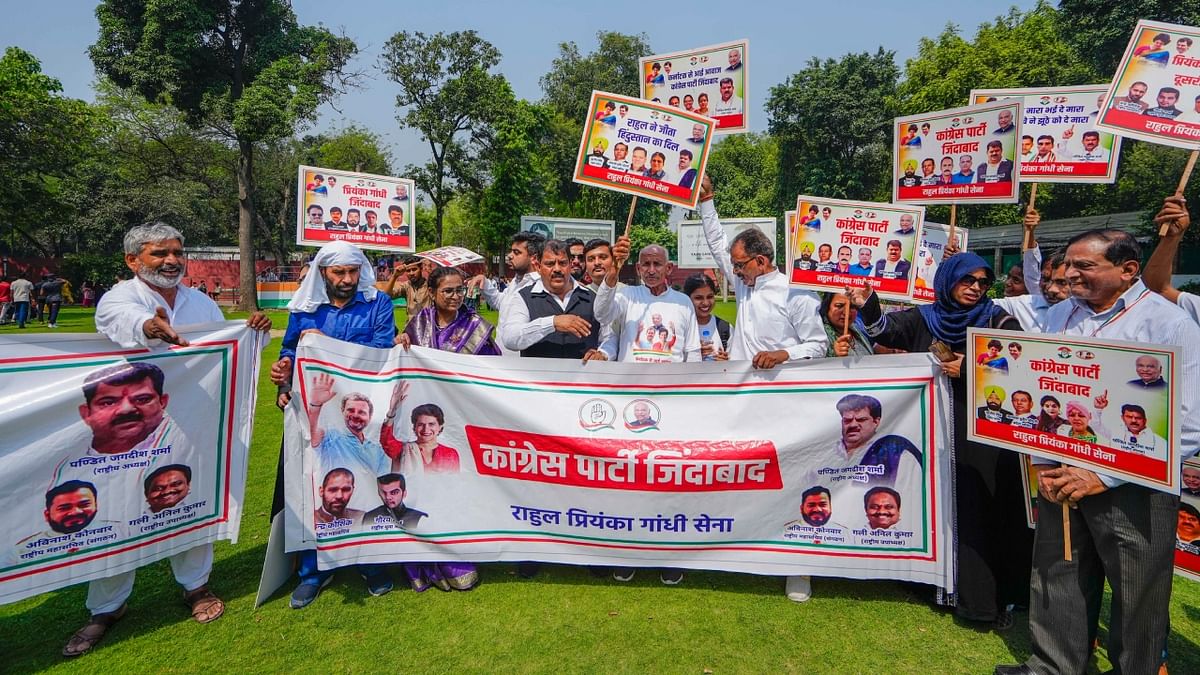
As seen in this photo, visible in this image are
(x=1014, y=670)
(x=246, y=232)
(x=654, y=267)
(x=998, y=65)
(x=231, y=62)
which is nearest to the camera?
(x=1014, y=670)

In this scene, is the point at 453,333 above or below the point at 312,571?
above

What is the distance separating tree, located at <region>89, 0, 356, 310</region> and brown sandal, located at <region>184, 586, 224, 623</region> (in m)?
21.8

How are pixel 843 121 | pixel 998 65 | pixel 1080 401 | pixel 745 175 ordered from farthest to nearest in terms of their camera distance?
pixel 745 175 < pixel 843 121 < pixel 998 65 < pixel 1080 401

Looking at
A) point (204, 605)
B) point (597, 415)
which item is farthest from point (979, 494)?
point (204, 605)

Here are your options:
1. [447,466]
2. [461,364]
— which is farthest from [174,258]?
[447,466]

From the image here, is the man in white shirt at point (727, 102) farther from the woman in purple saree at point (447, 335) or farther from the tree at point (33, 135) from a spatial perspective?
the tree at point (33, 135)

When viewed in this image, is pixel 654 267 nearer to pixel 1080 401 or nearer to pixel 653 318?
pixel 653 318

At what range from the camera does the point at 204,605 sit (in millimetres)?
3615

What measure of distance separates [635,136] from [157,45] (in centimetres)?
2378

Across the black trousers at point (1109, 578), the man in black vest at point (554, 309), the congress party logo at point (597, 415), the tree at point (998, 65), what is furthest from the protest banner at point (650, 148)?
the tree at point (998, 65)

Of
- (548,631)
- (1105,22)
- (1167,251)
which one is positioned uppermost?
(1105,22)

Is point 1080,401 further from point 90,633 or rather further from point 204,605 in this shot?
point 90,633

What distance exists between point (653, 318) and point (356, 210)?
Result: 8.75ft

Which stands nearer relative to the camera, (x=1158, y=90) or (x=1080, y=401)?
(x=1080, y=401)
